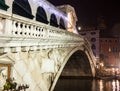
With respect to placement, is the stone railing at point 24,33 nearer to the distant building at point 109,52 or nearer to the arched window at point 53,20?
the arched window at point 53,20

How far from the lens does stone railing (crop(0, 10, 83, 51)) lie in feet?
26.1

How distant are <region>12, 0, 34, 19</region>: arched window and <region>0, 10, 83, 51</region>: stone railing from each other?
8.96ft

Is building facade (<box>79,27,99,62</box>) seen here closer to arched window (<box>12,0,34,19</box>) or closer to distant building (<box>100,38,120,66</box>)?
distant building (<box>100,38,120,66</box>)

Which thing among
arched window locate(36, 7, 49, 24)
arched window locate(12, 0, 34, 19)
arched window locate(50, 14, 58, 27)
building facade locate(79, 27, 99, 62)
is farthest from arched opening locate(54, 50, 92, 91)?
building facade locate(79, 27, 99, 62)

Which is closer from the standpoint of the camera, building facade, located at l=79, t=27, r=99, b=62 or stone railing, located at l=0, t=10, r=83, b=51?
stone railing, located at l=0, t=10, r=83, b=51

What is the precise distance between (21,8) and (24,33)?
5844mm

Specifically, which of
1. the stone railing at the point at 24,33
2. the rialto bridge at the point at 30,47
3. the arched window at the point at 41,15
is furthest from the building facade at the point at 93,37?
the stone railing at the point at 24,33

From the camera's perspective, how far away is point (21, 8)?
14.9 m

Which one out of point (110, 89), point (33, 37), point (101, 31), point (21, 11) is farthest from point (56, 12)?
point (101, 31)

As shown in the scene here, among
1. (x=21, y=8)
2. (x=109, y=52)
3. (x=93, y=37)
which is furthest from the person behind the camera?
(x=93, y=37)

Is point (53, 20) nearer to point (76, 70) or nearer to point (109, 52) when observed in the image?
point (76, 70)

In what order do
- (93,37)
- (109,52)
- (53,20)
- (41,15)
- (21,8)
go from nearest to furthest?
(21,8), (41,15), (53,20), (109,52), (93,37)

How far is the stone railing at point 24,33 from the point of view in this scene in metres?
7.95

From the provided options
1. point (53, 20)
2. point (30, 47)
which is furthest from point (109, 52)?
point (30, 47)
